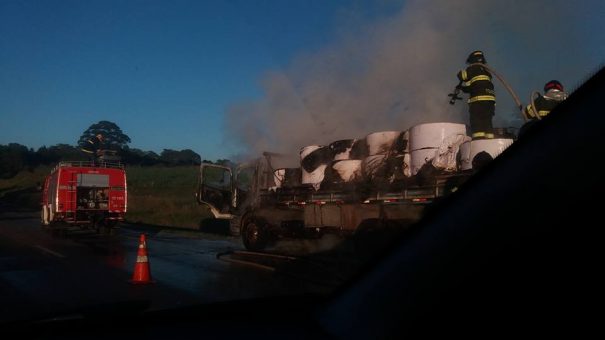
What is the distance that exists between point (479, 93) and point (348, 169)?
378cm

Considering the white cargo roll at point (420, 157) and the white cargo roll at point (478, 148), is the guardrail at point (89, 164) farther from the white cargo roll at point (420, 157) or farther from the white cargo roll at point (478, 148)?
the white cargo roll at point (478, 148)

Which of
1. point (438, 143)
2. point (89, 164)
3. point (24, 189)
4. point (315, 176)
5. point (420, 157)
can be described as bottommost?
point (315, 176)

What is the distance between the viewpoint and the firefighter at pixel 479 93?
8109 mm

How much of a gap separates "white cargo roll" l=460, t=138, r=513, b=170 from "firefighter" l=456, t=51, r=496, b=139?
121mm

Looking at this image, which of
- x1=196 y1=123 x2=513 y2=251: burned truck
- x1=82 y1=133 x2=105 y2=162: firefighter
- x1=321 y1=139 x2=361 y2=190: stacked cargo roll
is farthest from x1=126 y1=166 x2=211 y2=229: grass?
x1=321 y1=139 x2=361 y2=190: stacked cargo roll

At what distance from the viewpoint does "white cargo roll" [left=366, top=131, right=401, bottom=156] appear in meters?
10.6

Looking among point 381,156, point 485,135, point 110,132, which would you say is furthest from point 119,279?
point 110,132

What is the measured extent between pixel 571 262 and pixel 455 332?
1.26ft

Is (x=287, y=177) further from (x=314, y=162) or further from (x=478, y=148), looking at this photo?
(x=478, y=148)

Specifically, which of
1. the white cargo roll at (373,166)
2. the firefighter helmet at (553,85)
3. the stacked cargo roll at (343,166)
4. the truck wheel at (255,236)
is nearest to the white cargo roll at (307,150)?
the stacked cargo roll at (343,166)

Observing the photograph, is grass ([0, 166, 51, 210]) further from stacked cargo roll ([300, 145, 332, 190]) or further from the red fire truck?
stacked cargo roll ([300, 145, 332, 190])

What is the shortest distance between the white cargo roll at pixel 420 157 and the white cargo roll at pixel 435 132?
7 cm

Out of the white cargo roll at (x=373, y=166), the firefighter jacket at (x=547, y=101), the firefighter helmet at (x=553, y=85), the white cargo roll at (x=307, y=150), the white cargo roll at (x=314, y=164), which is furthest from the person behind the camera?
the white cargo roll at (x=307, y=150)

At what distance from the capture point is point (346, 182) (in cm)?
1148
